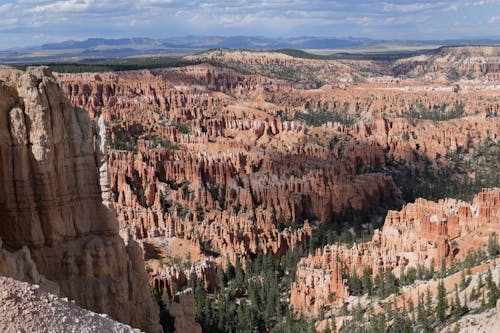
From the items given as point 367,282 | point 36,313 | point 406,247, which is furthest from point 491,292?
point 36,313

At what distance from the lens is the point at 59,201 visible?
16141 mm

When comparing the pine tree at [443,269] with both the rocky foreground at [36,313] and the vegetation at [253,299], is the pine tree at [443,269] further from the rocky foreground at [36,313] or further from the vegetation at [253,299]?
the rocky foreground at [36,313]

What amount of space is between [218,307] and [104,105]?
253ft

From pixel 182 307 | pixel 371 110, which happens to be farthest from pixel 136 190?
pixel 371 110

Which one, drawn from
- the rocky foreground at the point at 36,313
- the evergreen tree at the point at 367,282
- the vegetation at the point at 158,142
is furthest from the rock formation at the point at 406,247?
the vegetation at the point at 158,142

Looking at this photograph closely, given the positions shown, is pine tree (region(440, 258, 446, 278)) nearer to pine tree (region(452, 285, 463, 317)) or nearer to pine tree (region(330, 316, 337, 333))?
pine tree (region(452, 285, 463, 317))

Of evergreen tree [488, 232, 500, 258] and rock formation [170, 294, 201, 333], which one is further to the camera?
evergreen tree [488, 232, 500, 258]

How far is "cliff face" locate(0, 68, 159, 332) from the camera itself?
15164mm

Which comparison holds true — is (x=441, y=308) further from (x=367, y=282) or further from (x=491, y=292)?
(x=367, y=282)

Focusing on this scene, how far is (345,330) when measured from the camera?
2809 centimetres

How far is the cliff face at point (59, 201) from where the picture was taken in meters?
15.2

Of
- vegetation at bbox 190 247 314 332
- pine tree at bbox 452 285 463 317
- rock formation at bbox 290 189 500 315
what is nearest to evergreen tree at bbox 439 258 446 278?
rock formation at bbox 290 189 500 315

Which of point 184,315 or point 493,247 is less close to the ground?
point 184,315

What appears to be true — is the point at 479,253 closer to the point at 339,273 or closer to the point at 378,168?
the point at 339,273
